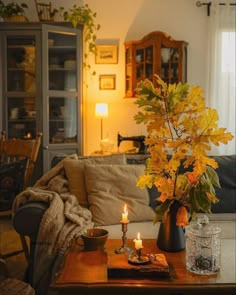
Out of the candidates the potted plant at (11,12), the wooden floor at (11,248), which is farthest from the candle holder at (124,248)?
the potted plant at (11,12)

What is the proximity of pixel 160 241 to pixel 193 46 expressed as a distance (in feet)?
9.48

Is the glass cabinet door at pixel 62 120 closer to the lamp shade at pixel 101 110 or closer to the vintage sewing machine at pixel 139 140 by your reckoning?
the lamp shade at pixel 101 110

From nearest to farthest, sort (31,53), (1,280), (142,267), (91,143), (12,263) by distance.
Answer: (142,267) < (1,280) < (12,263) < (31,53) < (91,143)

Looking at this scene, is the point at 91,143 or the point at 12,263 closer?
the point at 12,263

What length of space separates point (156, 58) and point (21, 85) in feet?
4.72

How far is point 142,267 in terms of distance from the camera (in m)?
1.37

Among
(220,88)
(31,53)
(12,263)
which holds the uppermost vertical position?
(31,53)

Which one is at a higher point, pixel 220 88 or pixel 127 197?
pixel 220 88

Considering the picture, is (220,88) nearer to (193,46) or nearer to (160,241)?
(193,46)

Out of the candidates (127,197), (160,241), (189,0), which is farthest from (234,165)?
(189,0)

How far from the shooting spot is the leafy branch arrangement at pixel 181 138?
1387 millimetres

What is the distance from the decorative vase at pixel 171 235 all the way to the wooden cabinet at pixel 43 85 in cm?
235

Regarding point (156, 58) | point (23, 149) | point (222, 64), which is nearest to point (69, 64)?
point (156, 58)

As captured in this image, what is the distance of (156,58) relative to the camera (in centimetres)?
384
